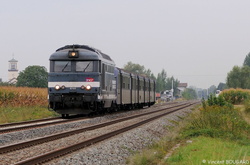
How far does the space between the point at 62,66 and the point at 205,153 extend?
12.9m

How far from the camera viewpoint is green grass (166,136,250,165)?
27.9 ft

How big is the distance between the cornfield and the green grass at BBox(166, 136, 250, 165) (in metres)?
19.6

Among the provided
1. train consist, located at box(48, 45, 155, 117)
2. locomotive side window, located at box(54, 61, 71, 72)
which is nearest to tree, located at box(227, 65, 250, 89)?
train consist, located at box(48, 45, 155, 117)

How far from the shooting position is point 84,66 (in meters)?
21.3

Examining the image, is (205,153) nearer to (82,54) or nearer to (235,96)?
(82,54)

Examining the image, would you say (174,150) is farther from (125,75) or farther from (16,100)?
(16,100)

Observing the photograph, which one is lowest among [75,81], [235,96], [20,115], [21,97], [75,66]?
[20,115]

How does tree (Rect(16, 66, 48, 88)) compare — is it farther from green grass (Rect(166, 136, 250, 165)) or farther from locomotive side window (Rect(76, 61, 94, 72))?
green grass (Rect(166, 136, 250, 165))

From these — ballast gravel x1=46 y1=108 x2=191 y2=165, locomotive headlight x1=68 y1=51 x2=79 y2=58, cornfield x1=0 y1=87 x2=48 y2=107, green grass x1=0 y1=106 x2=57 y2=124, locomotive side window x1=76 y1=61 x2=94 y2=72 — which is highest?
locomotive headlight x1=68 y1=51 x2=79 y2=58

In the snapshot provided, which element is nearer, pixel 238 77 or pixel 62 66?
pixel 62 66

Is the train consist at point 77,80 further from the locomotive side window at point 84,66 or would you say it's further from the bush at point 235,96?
the bush at point 235,96

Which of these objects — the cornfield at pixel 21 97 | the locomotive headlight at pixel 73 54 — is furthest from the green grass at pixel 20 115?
the locomotive headlight at pixel 73 54

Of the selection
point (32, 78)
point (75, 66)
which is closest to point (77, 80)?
point (75, 66)

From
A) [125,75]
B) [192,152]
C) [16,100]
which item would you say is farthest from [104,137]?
[16,100]
